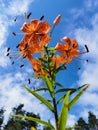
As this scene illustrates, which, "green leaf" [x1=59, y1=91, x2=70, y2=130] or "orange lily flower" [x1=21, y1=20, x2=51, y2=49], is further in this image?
"orange lily flower" [x1=21, y1=20, x2=51, y2=49]

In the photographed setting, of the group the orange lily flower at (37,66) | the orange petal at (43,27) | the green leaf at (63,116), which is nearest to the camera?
the green leaf at (63,116)

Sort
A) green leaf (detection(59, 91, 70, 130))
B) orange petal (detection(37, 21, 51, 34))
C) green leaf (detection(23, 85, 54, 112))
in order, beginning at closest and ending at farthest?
green leaf (detection(59, 91, 70, 130)) → green leaf (detection(23, 85, 54, 112)) → orange petal (detection(37, 21, 51, 34))

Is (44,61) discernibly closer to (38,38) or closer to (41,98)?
(38,38)

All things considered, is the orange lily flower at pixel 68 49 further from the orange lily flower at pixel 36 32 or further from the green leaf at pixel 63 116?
the green leaf at pixel 63 116

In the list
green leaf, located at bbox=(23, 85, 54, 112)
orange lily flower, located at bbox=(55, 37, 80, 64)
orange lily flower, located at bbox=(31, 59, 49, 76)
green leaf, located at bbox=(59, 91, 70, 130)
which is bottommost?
green leaf, located at bbox=(59, 91, 70, 130)

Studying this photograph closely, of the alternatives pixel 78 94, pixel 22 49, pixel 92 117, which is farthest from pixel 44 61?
pixel 92 117

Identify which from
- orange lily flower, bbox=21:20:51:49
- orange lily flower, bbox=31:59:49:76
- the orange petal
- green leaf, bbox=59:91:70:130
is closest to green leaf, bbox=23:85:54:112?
green leaf, bbox=59:91:70:130

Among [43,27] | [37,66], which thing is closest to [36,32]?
[43,27]

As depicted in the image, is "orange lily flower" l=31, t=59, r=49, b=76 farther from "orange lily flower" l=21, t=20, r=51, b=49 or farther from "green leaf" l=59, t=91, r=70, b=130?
"green leaf" l=59, t=91, r=70, b=130

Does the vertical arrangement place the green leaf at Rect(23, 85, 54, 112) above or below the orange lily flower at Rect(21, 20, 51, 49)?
below

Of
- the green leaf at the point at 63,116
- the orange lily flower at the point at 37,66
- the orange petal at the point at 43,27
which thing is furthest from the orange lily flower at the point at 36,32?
the green leaf at the point at 63,116

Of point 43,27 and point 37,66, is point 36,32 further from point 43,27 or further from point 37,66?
point 37,66
